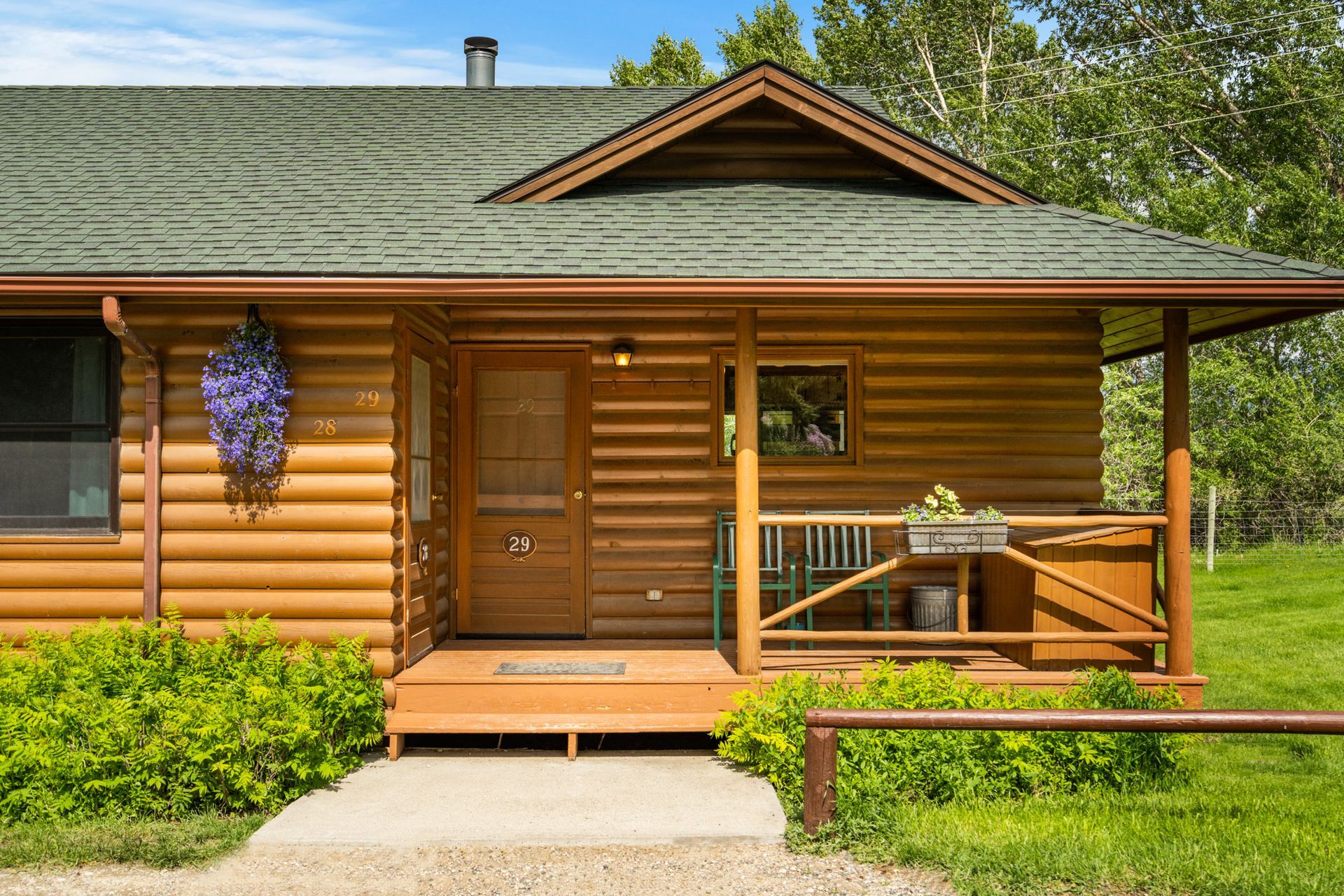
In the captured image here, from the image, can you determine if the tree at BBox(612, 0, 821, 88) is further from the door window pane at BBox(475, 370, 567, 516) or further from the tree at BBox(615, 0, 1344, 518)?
the door window pane at BBox(475, 370, 567, 516)

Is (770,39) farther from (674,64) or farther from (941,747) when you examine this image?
(941,747)

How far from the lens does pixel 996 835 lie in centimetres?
422

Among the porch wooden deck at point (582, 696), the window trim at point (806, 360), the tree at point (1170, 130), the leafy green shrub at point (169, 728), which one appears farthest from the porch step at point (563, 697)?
the tree at point (1170, 130)

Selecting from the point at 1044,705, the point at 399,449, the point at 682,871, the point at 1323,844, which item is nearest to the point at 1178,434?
the point at 1044,705

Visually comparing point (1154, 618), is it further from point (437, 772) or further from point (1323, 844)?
point (437, 772)

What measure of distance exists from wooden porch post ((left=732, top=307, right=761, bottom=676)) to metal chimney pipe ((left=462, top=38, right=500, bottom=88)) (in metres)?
6.22

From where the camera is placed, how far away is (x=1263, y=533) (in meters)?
14.4

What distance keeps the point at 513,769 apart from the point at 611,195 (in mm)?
3770

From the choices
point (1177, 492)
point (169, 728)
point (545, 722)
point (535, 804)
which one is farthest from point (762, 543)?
point (169, 728)

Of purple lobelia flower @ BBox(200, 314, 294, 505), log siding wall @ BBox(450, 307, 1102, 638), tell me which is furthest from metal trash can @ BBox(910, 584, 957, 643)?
purple lobelia flower @ BBox(200, 314, 294, 505)

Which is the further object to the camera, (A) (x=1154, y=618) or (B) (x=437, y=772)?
(A) (x=1154, y=618)

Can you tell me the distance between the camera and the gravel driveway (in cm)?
398

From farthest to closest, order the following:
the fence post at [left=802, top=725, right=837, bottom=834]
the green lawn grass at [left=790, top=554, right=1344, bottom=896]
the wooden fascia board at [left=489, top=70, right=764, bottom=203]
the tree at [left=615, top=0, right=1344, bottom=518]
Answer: the tree at [left=615, top=0, right=1344, bottom=518]
the wooden fascia board at [left=489, top=70, right=764, bottom=203]
the fence post at [left=802, top=725, right=837, bottom=834]
the green lawn grass at [left=790, top=554, right=1344, bottom=896]

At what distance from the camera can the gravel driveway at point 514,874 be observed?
398 cm
